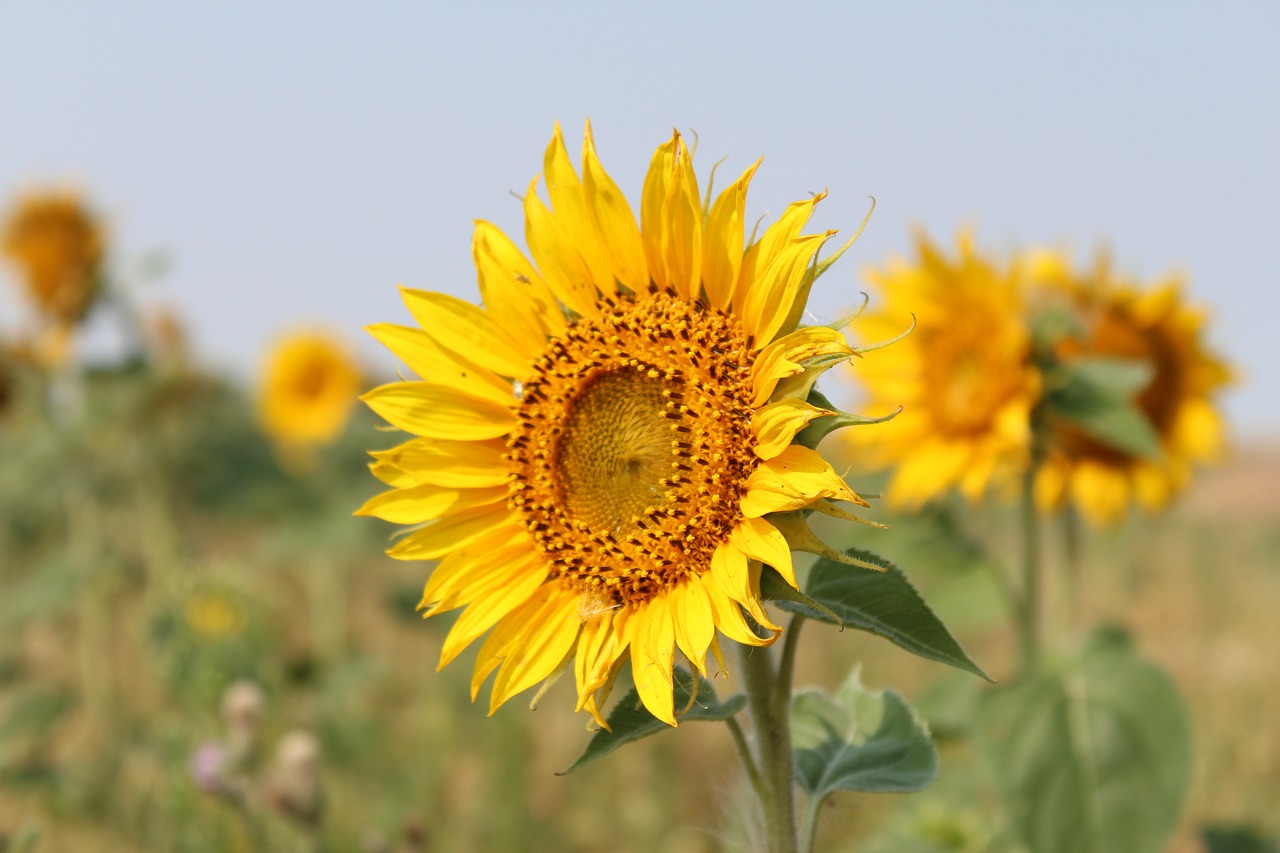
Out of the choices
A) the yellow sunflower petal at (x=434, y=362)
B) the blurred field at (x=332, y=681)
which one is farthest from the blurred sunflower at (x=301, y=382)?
the yellow sunflower petal at (x=434, y=362)

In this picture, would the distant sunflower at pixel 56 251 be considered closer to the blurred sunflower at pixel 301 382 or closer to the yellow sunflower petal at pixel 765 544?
the blurred sunflower at pixel 301 382

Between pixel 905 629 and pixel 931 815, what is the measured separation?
1.98 meters

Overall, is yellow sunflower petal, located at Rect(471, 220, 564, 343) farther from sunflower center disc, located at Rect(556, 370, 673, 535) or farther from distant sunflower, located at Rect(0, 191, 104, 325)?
distant sunflower, located at Rect(0, 191, 104, 325)

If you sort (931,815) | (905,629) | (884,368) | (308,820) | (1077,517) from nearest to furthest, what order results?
1. (905,629)
2. (308,820)
3. (931,815)
4. (884,368)
5. (1077,517)

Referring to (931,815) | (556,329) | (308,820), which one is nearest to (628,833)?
(931,815)

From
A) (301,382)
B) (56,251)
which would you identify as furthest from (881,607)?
(301,382)

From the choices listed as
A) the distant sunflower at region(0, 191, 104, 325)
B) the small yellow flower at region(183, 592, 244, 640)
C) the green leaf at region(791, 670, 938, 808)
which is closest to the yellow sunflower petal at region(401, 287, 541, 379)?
the green leaf at region(791, 670, 938, 808)

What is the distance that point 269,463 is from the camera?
22.9ft

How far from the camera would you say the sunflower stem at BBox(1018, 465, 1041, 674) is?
10.7 feet

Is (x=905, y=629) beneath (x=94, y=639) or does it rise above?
above

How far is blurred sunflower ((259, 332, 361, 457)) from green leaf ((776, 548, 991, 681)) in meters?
6.76

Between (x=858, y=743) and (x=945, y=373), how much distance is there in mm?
2004

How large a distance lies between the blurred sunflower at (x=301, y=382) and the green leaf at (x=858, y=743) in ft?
21.5

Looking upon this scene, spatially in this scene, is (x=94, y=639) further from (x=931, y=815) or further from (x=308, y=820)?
(x=931, y=815)
